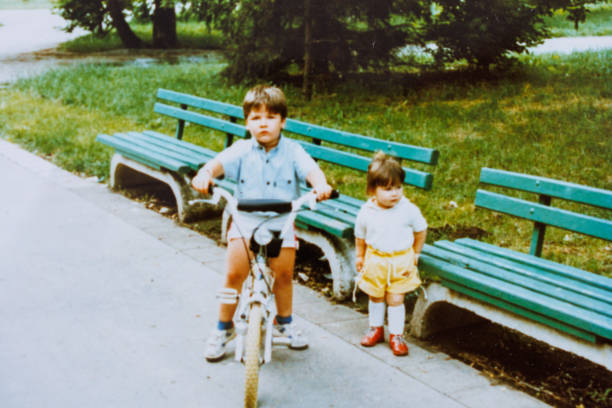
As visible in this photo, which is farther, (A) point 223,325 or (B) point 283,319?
(B) point 283,319

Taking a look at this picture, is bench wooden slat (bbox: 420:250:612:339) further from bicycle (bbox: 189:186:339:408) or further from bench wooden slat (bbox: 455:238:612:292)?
bicycle (bbox: 189:186:339:408)

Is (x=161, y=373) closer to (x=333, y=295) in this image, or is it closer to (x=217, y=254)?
(x=333, y=295)

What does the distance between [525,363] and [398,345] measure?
73cm

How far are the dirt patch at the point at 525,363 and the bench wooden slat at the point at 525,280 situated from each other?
1.60 feet

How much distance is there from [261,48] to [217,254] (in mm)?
6882

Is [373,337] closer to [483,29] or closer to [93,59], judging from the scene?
[483,29]

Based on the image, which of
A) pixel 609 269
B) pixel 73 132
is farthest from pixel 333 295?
pixel 73 132

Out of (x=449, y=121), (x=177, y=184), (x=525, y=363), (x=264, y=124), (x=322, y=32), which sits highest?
(x=322, y=32)

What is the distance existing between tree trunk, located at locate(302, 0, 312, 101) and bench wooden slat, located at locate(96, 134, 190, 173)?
470 centimetres

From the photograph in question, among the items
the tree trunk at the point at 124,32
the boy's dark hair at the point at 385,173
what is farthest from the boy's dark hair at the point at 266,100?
the tree trunk at the point at 124,32

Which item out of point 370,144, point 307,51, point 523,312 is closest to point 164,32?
point 307,51

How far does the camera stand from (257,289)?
11.3 feet

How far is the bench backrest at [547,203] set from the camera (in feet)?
12.4

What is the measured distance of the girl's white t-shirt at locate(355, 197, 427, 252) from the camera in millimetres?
3902
